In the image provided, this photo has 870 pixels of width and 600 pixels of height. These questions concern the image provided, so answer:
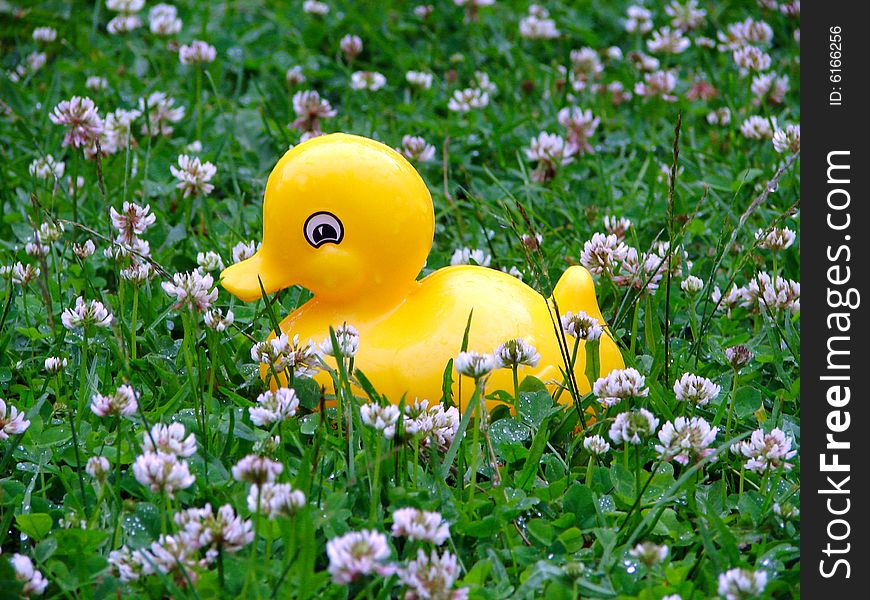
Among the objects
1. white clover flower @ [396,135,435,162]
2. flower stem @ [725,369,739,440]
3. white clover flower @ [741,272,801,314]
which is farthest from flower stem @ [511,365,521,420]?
white clover flower @ [396,135,435,162]

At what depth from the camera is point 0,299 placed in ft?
8.64

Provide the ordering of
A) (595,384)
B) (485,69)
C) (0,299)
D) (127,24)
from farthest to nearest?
(485,69) → (127,24) → (0,299) → (595,384)

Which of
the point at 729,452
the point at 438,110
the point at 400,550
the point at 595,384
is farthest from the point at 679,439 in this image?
the point at 438,110

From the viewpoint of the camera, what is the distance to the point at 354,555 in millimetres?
1446

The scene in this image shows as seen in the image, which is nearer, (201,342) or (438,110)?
(201,342)

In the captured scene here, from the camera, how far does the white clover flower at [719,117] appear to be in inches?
147

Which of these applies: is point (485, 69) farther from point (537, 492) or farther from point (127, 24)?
point (537, 492)

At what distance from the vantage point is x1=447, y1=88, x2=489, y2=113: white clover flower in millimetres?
3711

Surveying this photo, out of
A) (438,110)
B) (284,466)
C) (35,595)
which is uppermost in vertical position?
(438,110)

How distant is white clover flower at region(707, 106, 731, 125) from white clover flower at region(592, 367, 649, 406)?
6.43 ft

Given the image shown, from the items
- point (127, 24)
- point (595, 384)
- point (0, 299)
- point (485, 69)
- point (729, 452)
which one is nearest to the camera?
point (595, 384)

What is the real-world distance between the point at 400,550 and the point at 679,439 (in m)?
0.48

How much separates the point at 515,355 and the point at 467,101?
6.53 ft

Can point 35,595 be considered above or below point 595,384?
below
